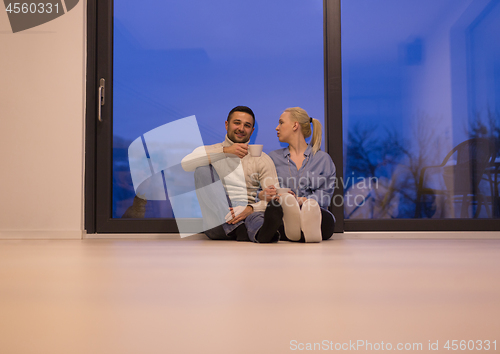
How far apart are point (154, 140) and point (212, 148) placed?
0.56 meters

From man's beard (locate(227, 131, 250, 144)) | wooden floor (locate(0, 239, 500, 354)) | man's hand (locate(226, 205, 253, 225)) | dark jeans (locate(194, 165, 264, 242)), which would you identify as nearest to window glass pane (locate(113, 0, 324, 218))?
man's beard (locate(227, 131, 250, 144))

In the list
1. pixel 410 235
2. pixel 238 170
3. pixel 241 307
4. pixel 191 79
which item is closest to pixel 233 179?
pixel 238 170

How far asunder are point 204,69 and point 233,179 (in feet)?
2.97

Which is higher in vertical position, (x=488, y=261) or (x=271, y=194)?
(x=271, y=194)

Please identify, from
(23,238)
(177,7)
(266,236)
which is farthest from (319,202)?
(23,238)

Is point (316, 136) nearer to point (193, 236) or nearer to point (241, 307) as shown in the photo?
point (193, 236)

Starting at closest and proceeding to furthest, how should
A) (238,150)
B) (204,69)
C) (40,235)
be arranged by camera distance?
(238,150), (40,235), (204,69)

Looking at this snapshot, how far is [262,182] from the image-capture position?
2326 mm

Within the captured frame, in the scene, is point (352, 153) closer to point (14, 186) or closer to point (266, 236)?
point (266, 236)

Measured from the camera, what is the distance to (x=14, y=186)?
2.45 m

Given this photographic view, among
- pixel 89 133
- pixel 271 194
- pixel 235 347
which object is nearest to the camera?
pixel 235 347

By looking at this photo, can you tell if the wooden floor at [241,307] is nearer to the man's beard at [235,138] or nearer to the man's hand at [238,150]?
the man's hand at [238,150]

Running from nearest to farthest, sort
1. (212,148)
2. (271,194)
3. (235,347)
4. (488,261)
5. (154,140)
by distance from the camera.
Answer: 1. (235,347)
2. (488,261)
3. (271,194)
4. (212,148)
5. (154,140)

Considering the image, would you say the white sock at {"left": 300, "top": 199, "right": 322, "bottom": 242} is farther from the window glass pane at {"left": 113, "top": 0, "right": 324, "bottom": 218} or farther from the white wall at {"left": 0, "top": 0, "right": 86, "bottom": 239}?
the white wall at {"left": 0, "top": 0, "right": 86, "bottom": 239}
